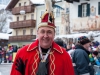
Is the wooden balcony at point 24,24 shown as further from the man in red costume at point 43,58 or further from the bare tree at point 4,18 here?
the man in red costume at point 43,58

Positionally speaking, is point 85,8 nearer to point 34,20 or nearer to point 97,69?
point 34,20

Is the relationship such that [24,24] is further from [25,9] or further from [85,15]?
[85,15]

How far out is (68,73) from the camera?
361 cm

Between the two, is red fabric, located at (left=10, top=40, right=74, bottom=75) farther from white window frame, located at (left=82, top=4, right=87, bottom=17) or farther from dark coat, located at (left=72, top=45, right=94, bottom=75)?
white window frame, located at (left=82, top=4, right=87, bottom=17)

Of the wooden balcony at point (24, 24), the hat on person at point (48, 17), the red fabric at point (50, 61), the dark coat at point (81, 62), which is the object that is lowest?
the wooden balcony at point (24, 24)

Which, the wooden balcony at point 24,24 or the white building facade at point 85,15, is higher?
the white building facade at point 85,15

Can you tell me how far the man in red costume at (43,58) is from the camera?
354cm

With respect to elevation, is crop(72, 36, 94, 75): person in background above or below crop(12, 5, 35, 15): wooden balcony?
below

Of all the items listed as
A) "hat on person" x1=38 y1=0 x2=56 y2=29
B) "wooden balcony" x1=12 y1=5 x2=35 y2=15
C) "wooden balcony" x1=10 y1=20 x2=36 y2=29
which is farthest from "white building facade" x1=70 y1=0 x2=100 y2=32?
"hat on person" x1=38 y1=0 x2=56 y2=29

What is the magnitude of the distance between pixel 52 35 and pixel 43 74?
0.50 m

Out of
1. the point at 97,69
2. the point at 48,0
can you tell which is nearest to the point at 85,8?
the point at 97,69

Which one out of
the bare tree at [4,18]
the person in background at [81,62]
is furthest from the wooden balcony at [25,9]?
the person in background at [81,62]

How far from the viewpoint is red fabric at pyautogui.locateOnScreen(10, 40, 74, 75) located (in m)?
3.54

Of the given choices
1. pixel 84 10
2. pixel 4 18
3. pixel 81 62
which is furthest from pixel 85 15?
pixel 4 18
